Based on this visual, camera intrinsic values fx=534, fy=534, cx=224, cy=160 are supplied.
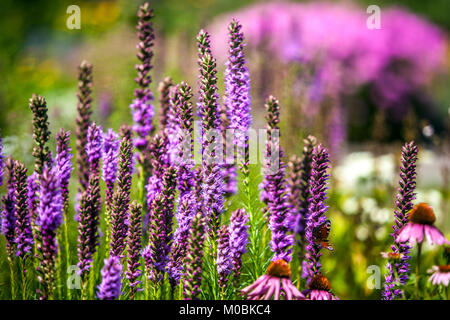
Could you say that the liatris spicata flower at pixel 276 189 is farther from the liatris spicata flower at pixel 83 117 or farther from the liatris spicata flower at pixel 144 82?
the liatris spicata flower at pixel 83 117

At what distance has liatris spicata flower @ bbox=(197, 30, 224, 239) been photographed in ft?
7.04

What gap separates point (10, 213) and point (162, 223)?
0.68 m

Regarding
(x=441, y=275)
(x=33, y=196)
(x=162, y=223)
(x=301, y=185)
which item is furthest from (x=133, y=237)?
(x=441, y=275)

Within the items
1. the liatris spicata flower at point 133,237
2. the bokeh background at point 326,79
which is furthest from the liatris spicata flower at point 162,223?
the bokeh background at point 326,79

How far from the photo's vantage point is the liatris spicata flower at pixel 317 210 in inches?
81.1

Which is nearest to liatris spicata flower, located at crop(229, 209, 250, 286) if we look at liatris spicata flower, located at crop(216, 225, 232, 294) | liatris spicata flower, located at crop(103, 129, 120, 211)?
liatris spicata flower, located at crop(216, 225, 232, 294)

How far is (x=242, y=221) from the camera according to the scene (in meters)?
2.17

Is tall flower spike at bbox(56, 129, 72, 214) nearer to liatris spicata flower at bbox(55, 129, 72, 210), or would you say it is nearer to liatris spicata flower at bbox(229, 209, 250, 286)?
liatris spicata flower at bbox(55, 129, 72, 210)

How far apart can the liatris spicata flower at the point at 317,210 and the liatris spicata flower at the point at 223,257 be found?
32cm

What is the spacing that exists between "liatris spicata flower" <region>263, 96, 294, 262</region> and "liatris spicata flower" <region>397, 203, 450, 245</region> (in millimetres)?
446

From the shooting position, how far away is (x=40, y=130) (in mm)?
2162

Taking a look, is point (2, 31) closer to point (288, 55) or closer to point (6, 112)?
point (6, 112)
